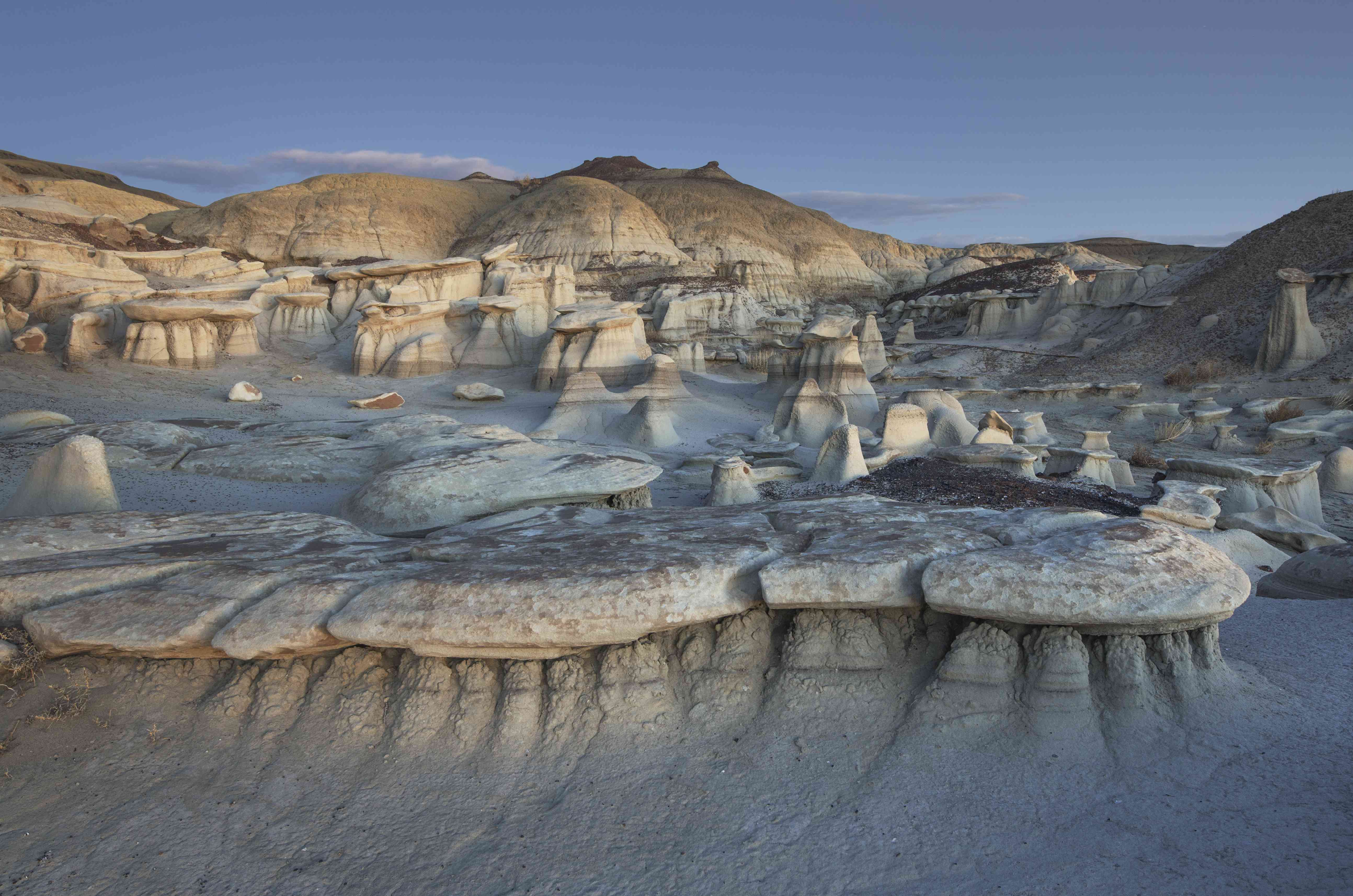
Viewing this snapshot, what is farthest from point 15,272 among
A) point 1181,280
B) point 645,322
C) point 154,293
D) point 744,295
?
point 1181,280

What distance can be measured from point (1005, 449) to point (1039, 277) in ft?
86.8

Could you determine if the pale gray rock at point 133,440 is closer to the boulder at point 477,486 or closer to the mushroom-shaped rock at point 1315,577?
the boulder at point 477,486

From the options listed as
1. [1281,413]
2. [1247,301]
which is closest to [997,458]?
[1281,413]

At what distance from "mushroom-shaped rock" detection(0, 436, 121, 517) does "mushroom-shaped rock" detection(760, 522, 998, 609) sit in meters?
4.44

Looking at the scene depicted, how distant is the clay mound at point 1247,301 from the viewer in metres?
18.6

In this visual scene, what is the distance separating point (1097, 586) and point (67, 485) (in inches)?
227

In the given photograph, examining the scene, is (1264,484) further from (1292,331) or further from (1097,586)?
(1292,331)

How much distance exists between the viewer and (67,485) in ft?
15.7

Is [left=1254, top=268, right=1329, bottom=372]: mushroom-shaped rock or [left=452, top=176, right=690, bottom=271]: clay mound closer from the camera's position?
[left=1254, top=268, right=1329, bottom=372]: mushroom-shaped rock

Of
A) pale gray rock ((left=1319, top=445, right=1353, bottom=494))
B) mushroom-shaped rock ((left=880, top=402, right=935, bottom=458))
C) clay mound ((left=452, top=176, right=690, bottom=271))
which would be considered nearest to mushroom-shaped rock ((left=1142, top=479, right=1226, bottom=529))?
mushroom-shaped rock ((left=880, top=402, right=935, bottom=458))

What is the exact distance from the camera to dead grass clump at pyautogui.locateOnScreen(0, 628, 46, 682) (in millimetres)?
3051

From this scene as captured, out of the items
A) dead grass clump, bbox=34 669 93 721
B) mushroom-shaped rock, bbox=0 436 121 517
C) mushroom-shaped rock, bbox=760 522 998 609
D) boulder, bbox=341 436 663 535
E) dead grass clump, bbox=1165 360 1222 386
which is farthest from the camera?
dead grass clump, bbox=1165 360 1222 386

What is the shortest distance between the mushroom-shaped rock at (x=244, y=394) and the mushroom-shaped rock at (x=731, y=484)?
10081mm

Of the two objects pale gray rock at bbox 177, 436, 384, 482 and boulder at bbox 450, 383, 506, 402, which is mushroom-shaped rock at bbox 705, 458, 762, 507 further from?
boulder at bbox 450, 383, 506, 402
